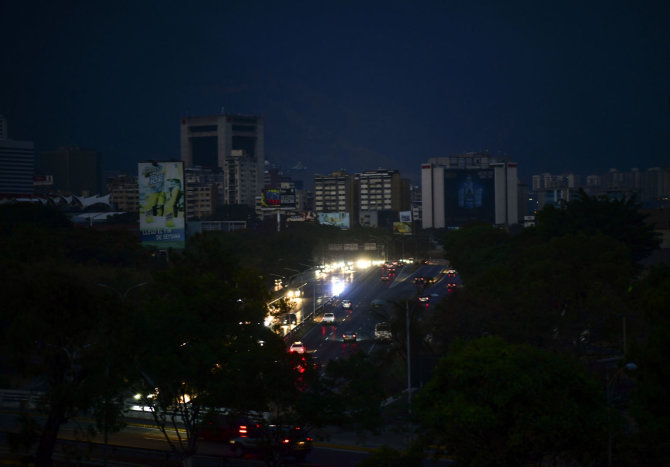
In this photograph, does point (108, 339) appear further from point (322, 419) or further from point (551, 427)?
point (551, 427)

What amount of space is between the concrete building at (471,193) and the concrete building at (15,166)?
99.1m

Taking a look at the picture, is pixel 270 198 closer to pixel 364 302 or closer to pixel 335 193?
pixel 335 193

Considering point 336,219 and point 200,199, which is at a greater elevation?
point 200,199

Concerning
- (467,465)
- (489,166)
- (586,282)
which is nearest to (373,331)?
(586,282)

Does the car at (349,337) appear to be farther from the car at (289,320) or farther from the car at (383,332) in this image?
the car at (289,320)

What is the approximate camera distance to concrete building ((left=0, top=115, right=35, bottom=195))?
178750mm

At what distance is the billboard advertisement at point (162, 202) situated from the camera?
5291cm

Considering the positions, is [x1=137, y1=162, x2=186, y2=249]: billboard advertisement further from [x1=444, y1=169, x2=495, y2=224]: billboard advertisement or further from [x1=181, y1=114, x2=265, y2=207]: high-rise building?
[x1=181, y1=114, x2=265, y2=207]: high-rise building

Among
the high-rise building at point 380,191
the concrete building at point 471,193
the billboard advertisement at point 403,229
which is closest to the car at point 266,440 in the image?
the billboard advertisement at point 403,229

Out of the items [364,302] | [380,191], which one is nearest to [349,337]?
[364,302]

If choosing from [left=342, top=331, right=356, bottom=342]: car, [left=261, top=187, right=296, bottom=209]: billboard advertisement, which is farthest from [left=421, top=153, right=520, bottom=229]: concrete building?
[left=342, top=331, right=356, bottom=342]: car

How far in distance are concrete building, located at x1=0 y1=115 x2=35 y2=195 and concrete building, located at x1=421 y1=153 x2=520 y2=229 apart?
99.1 metres

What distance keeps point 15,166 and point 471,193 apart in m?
111

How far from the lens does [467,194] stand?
141m
